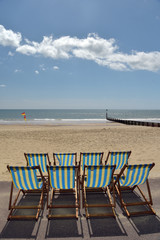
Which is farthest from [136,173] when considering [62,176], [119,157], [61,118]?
[61,118]

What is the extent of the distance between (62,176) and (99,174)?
2.42 feet

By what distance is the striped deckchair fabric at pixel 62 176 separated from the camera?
3.36 meters

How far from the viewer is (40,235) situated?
Result: 2762 millimetres

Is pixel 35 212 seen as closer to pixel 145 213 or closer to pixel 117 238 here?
pixel 117 238

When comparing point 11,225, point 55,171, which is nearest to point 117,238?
point 55,171

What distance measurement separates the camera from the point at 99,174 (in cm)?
343

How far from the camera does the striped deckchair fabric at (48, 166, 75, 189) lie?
336 centimetres

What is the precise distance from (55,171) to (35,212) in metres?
0.91

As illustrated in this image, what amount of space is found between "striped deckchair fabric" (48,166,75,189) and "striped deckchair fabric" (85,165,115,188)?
33 cm

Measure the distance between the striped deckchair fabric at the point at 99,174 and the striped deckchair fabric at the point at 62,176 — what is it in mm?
335

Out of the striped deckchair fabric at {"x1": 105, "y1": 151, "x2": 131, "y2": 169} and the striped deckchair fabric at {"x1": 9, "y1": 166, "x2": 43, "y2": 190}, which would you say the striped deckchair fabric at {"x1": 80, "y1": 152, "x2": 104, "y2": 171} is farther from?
Result: the striped deckchair fabric at {"x1": 9, "y1": 166, "x2": 43, "y2": 190}

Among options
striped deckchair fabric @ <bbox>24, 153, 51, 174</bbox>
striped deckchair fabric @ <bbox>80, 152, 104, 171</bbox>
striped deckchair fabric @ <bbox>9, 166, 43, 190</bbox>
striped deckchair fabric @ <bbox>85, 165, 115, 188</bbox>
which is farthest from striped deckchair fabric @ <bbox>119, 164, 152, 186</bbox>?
striped deckchair fabric @ <bbox>24, 153, 51, 174</bbox>

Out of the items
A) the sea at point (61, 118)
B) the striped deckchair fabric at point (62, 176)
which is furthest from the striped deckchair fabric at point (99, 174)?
the sea at point (61, 118)

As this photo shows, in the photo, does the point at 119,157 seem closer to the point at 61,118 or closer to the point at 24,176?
the point at 24,176
